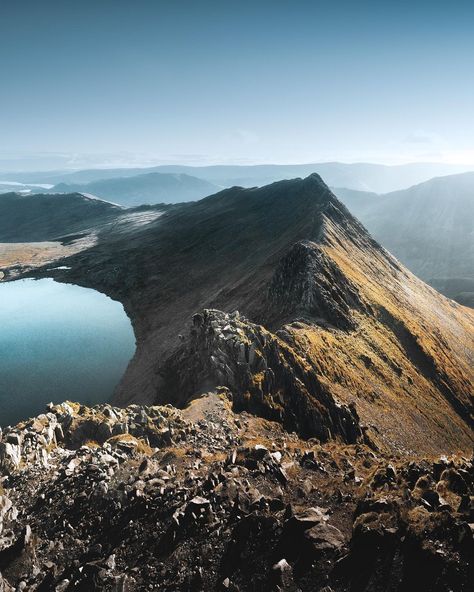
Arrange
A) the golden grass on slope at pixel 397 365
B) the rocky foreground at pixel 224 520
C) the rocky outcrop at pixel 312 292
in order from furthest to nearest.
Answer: the rocky outcrop at pixel 312 292
the golden grass on slope at pixel 397 365
the rocky foreground at pixel 224 520

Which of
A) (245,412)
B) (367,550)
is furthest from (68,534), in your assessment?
(245,412)

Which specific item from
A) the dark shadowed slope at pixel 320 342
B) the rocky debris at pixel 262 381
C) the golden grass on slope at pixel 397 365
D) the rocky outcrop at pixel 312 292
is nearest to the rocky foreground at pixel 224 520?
the rocky debris at pixel 262 381

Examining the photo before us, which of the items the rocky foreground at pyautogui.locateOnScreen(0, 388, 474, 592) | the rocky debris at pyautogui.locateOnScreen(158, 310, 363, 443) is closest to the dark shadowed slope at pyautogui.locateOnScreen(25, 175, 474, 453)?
the rocky debris at pyautogui.locateOnScreen(158, 310, 363, 443)

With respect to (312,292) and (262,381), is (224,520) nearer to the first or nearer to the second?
(262,381)

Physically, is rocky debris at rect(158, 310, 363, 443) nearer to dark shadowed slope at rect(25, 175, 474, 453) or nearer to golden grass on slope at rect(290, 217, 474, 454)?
dark shadowed slope at rect(25, 175, 474, 453)

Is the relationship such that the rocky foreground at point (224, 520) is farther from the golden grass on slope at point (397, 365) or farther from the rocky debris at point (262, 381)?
the golden grass on slope at point (397, 365)

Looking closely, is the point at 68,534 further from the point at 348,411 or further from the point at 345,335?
the point at 345,335
